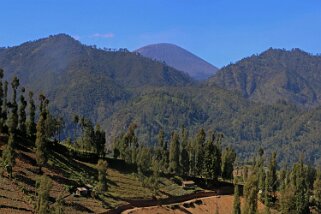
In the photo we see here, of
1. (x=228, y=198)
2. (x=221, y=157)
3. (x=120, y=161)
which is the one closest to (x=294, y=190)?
(x=228, y=198)

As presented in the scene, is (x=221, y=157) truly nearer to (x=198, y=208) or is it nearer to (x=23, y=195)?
(x=198, y=208)

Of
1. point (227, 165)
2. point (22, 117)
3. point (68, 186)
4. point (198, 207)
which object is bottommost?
point (198, 207)

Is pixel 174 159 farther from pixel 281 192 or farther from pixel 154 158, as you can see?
pixel 281 192

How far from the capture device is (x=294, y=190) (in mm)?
115000

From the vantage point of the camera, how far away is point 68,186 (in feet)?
310

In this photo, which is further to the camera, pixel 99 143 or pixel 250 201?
pixel 99 143

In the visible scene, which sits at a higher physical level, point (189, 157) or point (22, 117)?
point (22, 117)

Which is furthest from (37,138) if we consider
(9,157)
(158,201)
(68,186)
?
(158,201)

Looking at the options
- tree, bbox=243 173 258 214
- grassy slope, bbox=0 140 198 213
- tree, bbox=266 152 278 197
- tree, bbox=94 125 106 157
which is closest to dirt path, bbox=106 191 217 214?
grassy slope, bbox=0 140 198 213

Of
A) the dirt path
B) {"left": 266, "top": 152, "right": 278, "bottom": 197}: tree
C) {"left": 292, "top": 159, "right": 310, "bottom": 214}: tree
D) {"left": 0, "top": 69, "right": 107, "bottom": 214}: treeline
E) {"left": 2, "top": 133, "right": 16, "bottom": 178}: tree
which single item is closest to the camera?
{"left": 0, "top": 69, "right": 107, "bottom": 214}: treeline

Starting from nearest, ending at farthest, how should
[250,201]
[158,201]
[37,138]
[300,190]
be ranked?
1. [250,201]
2. [37,138]
3. [158,201]
4. [300,190]

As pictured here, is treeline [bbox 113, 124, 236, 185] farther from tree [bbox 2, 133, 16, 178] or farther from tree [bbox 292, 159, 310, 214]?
tree [bbox 2, 133, 16, 178]

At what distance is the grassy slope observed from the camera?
81.4 meters

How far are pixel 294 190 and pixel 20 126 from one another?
67822 mm
